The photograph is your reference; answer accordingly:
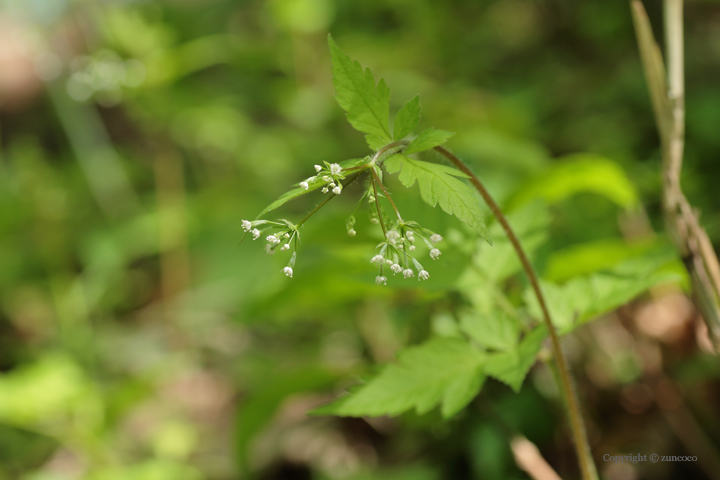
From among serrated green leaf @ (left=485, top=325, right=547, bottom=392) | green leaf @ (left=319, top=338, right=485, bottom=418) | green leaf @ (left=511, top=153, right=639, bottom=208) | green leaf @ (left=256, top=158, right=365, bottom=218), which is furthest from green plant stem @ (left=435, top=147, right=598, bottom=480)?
green leaf @ (left=511, top=153, right=639, bottom=208)

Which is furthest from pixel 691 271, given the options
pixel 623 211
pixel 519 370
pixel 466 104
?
pixel 466 104

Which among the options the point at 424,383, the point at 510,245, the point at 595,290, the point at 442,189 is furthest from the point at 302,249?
the point at 442,189

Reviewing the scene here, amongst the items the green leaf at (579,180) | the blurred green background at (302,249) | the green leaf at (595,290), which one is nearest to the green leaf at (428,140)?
the blurred green background at (302,249)

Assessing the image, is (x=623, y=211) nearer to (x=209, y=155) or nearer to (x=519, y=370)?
(x=519, y=370)

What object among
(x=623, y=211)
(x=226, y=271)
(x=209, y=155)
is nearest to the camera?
(x=623, y=211)

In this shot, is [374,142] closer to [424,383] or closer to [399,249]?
[399,249]

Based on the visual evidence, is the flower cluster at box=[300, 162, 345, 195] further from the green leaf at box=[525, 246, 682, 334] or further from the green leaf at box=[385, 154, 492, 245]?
the green leaf at box=[525, 246, 682, 334]

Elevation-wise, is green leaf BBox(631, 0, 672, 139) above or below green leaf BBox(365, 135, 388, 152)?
above
